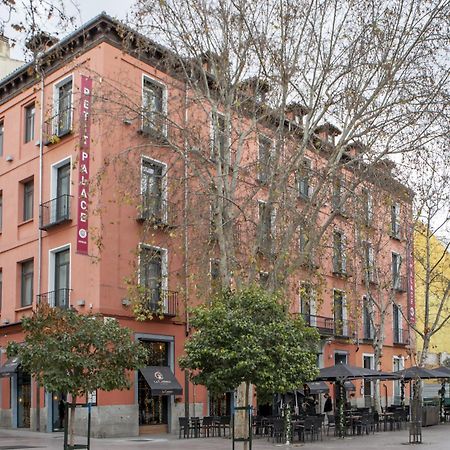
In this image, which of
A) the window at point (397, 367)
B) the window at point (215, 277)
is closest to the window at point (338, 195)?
the window at point (215, 277)

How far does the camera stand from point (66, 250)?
89.5 ft

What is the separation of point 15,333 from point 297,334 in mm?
16733

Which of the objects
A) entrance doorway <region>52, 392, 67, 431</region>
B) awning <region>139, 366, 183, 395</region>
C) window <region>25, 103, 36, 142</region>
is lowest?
entrance doorway <region>52, 392, 67, 431</region>

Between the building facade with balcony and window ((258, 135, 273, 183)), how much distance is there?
7 cm

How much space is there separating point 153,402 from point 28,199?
9.48 m

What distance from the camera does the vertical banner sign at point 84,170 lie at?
2503cm

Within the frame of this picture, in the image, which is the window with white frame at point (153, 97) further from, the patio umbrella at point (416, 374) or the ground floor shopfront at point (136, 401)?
the patio umbrella at point (416, 374)

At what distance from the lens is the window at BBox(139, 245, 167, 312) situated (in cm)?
2519

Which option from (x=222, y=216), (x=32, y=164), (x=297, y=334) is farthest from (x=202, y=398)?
(x=297, y=334)

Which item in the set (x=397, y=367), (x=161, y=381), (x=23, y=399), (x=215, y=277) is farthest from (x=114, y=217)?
(x=397, y=367)

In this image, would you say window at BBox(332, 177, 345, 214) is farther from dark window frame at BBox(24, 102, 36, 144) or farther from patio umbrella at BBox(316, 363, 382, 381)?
dark window frame at BBox(24, 102, 36, 144)

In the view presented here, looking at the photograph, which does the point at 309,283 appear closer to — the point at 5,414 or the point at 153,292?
the point at 153,292

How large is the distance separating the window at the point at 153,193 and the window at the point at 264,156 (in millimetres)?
2981

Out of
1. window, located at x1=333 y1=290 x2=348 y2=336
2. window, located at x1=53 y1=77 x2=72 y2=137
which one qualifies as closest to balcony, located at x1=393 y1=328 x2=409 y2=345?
window, located at x1=333 y1=290 x2=348 y2=336
